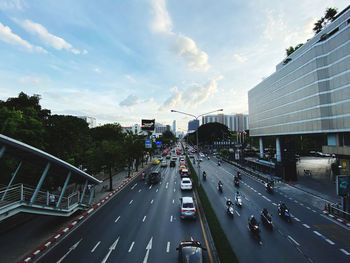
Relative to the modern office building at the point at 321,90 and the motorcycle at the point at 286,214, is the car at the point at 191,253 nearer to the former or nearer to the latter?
the motorcycle at the point at 286,214

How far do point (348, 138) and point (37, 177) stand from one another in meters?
41.2

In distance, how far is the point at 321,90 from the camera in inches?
1062

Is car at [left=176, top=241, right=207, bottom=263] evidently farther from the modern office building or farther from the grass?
the modern office building

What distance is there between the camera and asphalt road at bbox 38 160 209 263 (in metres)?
10.7

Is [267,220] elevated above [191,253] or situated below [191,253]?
below

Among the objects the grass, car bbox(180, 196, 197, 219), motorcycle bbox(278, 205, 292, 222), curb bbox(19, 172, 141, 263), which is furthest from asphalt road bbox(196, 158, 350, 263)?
curb bbox(19, 172, 141, 263)

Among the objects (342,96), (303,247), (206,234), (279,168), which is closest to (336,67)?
(342,96)

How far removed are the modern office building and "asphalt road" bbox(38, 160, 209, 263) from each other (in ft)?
80.2

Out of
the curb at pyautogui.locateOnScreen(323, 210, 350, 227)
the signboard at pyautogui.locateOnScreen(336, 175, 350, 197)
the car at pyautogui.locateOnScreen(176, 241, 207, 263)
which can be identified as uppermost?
the signboard at pyautogui.locateOnScreen(336, 175, 350, 197)

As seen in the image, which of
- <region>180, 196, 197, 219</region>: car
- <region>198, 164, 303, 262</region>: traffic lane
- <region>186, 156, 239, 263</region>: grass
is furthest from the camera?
<region>180, 196, 197, 219</region>: car

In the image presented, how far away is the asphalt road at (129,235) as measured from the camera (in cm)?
1067

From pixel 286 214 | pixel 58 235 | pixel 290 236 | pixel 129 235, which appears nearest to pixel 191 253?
pixel 129 235

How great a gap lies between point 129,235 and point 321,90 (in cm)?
3425

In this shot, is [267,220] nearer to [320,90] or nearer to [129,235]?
[129,235]
